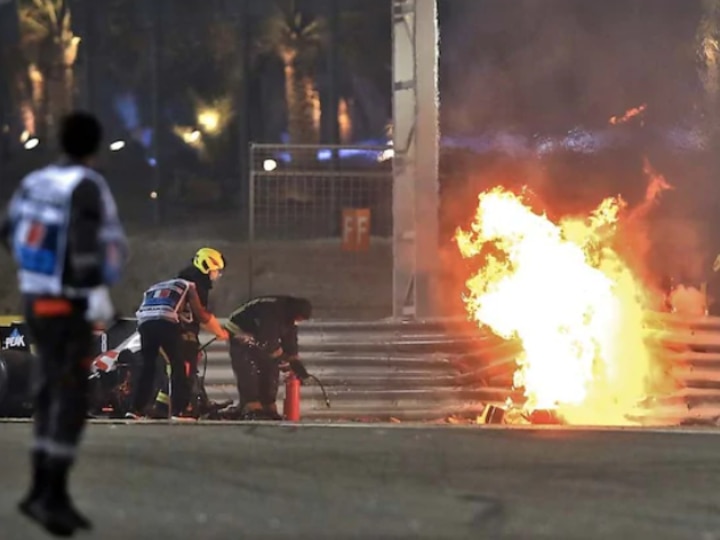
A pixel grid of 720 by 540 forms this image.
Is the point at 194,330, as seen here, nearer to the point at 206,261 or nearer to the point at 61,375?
the point at 206,261

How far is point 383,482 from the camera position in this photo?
5.50 m

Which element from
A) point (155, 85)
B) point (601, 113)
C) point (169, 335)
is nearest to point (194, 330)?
point (169, 335)

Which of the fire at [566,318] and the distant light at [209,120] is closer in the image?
the fire at [566,318]

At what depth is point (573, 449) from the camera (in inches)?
249

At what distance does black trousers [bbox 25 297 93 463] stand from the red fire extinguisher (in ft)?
18.8

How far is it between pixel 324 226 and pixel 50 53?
14.3 meters

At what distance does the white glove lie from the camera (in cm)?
385

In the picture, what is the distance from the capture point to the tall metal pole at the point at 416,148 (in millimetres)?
11266

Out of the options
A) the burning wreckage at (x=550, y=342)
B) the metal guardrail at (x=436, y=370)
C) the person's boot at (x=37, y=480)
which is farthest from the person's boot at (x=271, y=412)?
the person's boot at (x=37, y=480)

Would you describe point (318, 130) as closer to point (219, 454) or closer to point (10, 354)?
point (10, 354)

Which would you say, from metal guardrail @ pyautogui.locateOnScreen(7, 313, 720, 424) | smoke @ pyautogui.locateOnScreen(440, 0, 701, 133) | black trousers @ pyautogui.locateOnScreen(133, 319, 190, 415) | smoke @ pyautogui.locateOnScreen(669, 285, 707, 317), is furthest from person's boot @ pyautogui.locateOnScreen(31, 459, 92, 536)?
smoke @ pyautogui.locateOnScreen(440, 0, 701, 133)

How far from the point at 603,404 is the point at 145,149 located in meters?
19.1

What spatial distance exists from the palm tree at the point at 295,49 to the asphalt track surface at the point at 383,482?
19693mm

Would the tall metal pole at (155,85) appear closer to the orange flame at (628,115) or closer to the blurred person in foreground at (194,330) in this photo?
the orange flame at (628,115)
